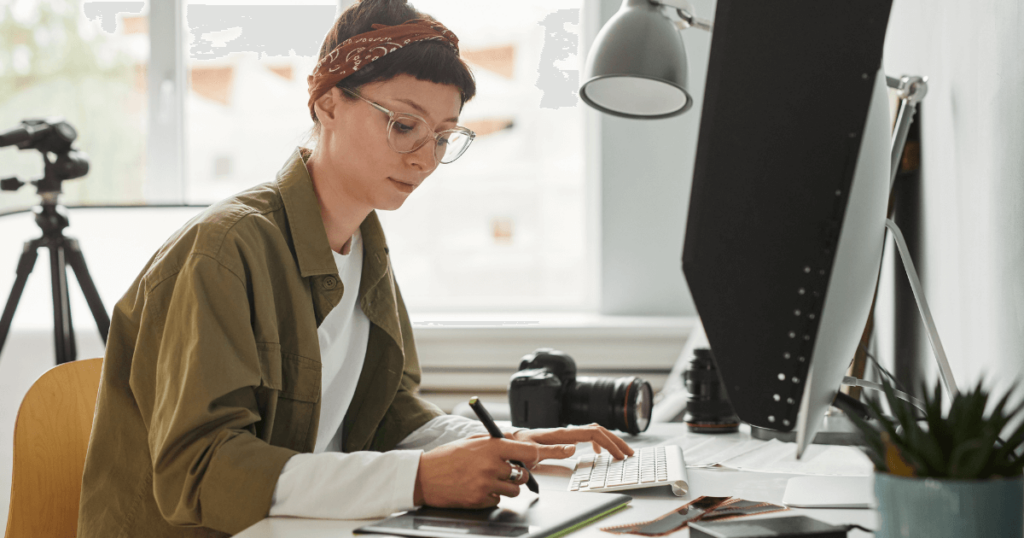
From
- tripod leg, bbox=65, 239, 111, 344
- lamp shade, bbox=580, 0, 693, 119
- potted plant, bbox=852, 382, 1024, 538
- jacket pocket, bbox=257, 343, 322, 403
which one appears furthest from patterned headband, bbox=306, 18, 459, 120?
tripod leg, bbox=65, 239, 111, 344

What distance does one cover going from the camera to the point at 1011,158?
0.77m

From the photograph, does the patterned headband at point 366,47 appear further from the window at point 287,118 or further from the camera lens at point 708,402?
the window at point 287,118

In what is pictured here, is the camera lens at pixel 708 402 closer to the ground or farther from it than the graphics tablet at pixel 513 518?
closer to the ground

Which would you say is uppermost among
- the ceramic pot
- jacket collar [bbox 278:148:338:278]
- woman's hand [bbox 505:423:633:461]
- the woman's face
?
the woman's face

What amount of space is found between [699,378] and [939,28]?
669mm

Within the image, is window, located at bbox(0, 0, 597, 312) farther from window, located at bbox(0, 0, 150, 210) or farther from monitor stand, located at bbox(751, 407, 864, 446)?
monitor stand, located at bbox(751, 407, 864, 446)

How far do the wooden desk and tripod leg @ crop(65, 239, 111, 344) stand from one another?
1391mm

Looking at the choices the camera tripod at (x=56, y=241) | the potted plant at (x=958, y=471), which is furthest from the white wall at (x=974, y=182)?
the camera tripod at (x=56, y=241)

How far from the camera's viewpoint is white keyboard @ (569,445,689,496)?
0.92 m

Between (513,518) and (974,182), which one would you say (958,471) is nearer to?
(513,518)

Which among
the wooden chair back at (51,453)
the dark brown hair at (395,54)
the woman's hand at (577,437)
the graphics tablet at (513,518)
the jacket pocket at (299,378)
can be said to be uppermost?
the dark brown hair at (395,54)

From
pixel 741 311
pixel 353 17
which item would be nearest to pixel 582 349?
pixel 353 17

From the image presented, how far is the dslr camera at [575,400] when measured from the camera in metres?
1.34

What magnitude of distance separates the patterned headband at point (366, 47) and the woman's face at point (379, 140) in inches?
1.1
